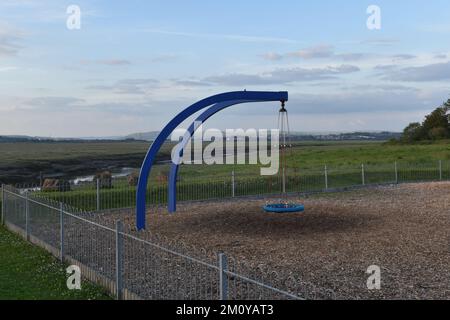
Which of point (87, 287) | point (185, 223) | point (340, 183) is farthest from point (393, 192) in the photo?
point (87, 287)

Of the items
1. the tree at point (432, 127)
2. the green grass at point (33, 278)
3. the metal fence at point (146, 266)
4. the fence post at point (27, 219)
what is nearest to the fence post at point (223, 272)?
the metal fence at point (146, 266)

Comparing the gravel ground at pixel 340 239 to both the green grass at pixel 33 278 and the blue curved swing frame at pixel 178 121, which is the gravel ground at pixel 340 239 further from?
the green grass at pixel 33 278

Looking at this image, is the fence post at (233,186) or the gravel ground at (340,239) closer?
the gravel ground at (340,239)

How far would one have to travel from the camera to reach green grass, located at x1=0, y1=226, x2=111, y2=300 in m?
8.88

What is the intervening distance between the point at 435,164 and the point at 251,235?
2474 centimetres

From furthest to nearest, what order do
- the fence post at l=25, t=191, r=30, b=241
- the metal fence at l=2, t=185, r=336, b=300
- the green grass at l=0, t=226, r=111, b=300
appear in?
the fence post at l=25, t=191, r=30, b=241 < the green grass at l=0, t=226, r=111, b=300 < the metal fence at l=2, t=185, r=336, b=300

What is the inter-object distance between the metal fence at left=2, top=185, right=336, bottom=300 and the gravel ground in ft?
2.41

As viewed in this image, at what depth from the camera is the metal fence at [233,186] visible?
68.5 ft

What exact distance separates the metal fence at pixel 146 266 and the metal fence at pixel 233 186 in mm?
6394

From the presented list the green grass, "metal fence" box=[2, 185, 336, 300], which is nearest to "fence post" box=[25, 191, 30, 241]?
"metal fence" box=[2, 185, 336, 300]

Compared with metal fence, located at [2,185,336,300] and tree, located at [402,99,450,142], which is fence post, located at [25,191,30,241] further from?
tree, located at [402,99,450,142]

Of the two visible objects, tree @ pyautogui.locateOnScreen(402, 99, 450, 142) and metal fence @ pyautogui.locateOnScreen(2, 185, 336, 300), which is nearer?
metal fence @ pyautogui.locateOnScreen(2, 185, 336, 300)

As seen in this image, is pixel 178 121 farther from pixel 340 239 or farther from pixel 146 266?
pixel 146 266

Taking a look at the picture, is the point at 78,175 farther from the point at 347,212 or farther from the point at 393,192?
the point at 347,212
